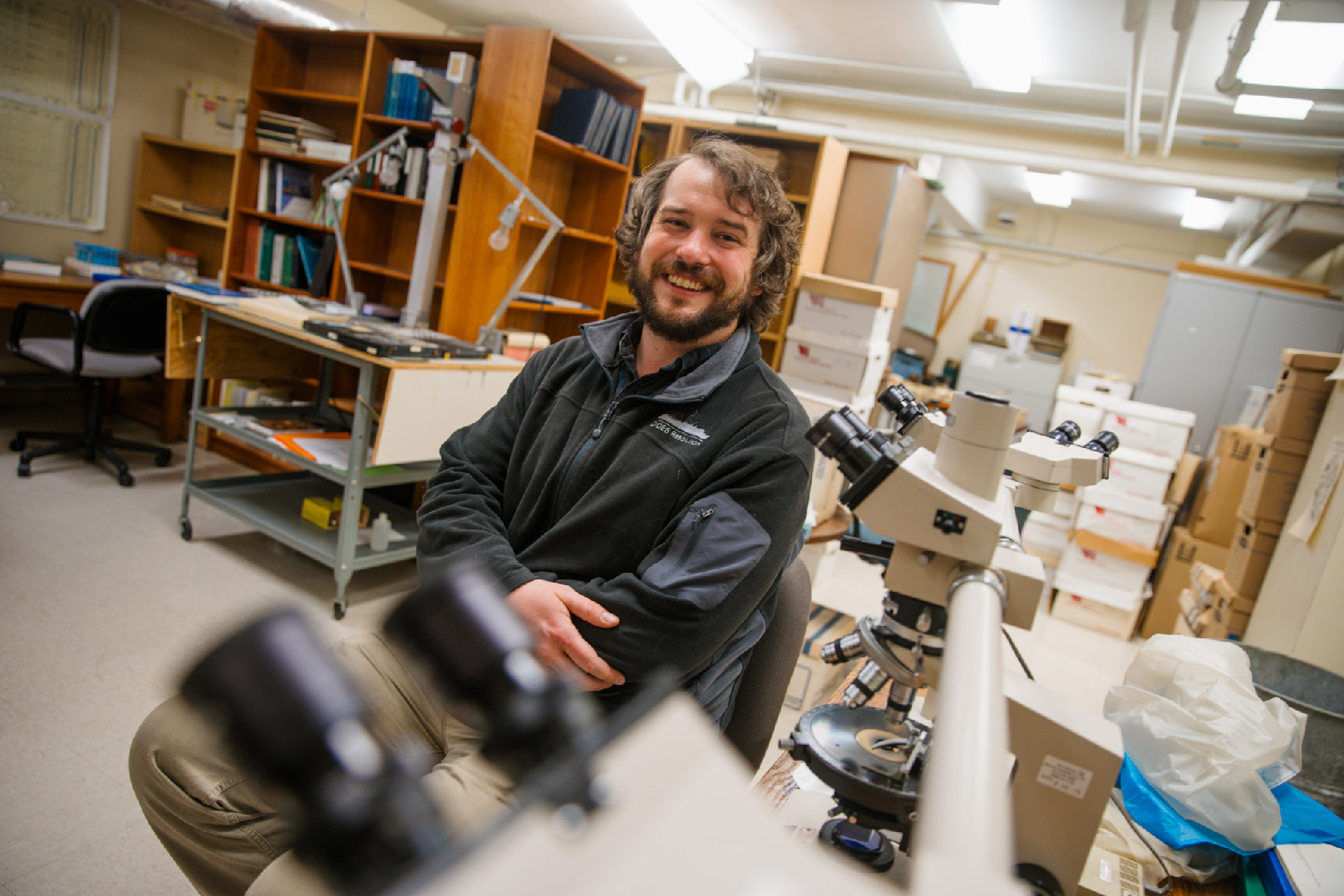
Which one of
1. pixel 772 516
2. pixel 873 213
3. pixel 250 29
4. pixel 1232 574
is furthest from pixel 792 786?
pixel 250 29

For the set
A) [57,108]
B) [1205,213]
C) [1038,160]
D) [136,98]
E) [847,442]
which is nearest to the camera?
[847,442]

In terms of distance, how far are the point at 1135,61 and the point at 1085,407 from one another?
1770mm

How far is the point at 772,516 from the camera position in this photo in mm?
1138

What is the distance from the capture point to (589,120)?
3303 mm

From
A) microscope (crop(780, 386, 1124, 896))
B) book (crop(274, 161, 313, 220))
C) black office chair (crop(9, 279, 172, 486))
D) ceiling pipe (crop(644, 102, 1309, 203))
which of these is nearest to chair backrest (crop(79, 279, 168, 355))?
black office chair (crop(9, 279, 172, 486))

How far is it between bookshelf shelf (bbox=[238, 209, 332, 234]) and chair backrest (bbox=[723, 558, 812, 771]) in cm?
336

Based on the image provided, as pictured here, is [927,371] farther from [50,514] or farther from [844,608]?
[50,514]

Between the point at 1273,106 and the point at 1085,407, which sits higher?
the point at 1273,106

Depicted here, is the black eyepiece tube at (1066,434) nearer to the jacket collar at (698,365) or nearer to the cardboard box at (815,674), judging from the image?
the jacket collar at (698,365)

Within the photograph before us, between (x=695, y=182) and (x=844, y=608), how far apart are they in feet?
8.37

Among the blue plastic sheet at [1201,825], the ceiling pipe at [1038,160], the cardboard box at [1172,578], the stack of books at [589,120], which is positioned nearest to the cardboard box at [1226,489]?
the cardboard box at [1172,578]

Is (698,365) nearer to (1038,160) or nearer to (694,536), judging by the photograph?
(694,536)

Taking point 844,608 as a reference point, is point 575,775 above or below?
above

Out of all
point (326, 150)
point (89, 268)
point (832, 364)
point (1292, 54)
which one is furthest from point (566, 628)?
point (89, 268)
